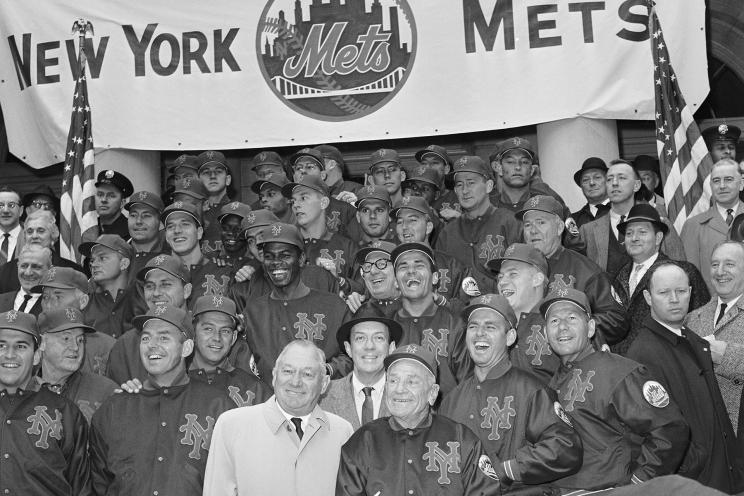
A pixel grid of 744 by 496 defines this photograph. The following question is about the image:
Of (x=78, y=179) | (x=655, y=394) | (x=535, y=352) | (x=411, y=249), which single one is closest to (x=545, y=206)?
(x=411, y=249)

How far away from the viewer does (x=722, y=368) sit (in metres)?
6.73

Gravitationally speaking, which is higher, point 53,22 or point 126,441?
point 53,22

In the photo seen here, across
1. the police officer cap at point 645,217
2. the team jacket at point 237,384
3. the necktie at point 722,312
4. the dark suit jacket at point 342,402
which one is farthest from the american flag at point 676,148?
the team jacket at point 237,384

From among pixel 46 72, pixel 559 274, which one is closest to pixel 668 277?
pixel 559 274

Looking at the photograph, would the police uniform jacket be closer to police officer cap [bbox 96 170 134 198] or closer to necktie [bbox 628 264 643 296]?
necktie [bbox 628 264 643 296]

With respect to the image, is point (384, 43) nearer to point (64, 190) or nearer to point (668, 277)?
point (64, 190)

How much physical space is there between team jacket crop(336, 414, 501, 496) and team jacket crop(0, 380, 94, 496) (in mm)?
1620

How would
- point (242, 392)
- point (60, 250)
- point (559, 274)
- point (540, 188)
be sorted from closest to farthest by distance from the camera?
point (242, 392)
point (559, 274)
point (540, 188)
point (60, 250)

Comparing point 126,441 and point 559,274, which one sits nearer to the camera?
point 126,441

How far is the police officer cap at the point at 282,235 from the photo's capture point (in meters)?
7.73

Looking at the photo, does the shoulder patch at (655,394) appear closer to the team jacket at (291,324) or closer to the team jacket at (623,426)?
the team jacket at (623,426)

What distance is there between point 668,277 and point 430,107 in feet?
13.9

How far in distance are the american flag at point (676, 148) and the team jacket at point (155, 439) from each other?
460 cm

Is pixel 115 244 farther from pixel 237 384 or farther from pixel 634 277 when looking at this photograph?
pixel 634 277
